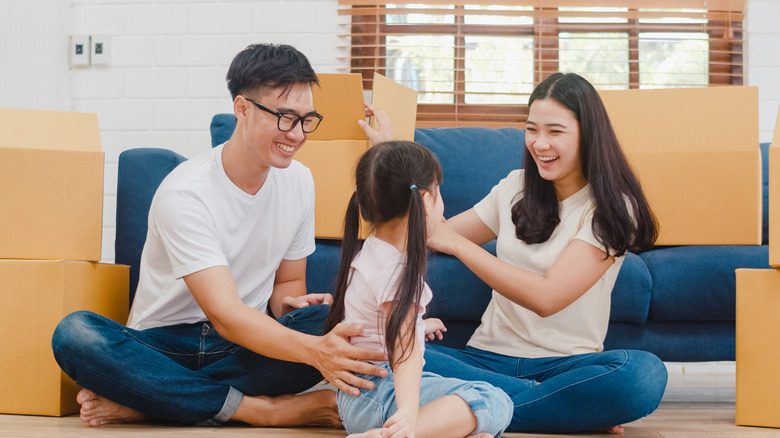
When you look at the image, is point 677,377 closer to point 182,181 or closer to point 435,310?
point 435,310

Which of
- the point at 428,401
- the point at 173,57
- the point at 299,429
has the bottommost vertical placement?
the point at 299,429

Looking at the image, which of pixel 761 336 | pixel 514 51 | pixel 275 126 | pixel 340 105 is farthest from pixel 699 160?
pixel 275 126

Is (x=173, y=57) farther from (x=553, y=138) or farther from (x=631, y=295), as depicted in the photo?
(x=631, y=295)

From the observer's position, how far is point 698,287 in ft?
5.83

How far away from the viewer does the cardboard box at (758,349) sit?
4.76 ft

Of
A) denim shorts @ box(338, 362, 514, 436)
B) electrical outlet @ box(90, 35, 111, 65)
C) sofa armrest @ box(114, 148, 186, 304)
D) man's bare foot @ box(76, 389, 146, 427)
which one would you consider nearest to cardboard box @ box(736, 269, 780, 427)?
denim shorts @ box(338, 362, 514, 436)

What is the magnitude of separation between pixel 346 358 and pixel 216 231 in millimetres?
397

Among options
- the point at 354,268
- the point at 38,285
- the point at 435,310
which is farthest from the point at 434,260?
the point at 38,285

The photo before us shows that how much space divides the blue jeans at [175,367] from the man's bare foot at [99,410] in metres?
0.03

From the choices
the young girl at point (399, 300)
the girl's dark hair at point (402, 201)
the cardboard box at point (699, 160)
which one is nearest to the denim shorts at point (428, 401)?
the young girl at point (399, 300)

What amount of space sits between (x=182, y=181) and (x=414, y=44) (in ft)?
5.43

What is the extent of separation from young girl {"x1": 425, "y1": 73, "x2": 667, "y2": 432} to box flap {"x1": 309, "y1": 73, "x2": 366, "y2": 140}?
494 millimetres

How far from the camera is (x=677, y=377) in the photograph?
101 inches

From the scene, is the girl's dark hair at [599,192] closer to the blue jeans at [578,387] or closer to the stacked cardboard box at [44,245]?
the blue jeans at [578,387]
